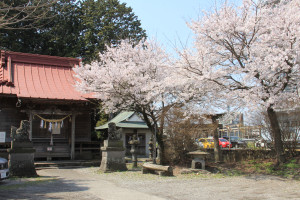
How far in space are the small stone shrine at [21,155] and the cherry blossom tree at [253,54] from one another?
7166 millimetres

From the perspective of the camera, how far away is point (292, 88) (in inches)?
458

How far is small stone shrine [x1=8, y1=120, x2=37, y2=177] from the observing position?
10.6m

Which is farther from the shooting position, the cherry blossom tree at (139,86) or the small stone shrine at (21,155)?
the cherry blossom tree at (139,86)

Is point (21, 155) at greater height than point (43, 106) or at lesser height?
lesser

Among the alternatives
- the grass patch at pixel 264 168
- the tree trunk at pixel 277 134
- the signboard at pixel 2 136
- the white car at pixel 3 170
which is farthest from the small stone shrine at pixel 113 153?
the signboard at pixel 2 136

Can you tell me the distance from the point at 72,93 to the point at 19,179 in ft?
26.2

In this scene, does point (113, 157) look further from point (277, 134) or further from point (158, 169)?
point (277, 134)

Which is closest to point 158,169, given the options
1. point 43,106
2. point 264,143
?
point 264,143

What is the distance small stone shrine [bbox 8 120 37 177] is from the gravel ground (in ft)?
2.40

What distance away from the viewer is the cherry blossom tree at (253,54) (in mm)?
9773

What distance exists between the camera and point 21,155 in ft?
35.2

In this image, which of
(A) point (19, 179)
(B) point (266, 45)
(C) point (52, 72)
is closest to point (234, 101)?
(B) point (266, 45)

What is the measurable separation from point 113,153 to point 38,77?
9094mm

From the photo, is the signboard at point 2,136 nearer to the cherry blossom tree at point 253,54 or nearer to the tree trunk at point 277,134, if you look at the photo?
the cherry blossom tree at point 253,54
